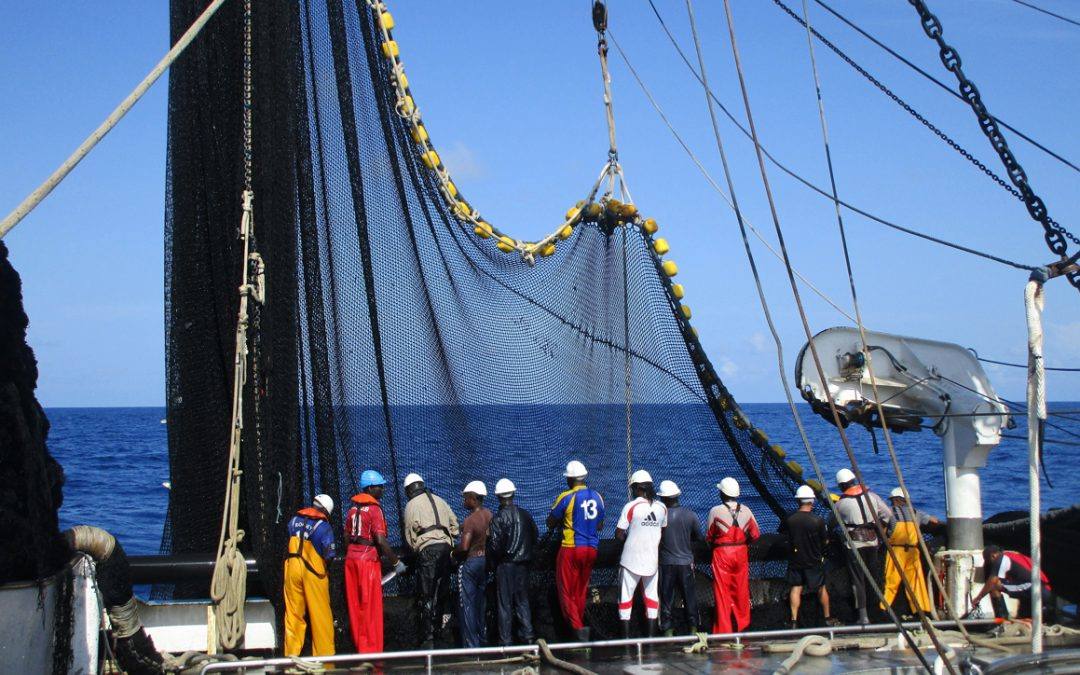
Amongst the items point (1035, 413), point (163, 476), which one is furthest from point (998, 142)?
point (163, 476)

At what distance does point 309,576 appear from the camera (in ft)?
26.3

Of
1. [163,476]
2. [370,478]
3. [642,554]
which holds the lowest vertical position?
[642,554]

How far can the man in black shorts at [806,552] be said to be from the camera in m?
9.48

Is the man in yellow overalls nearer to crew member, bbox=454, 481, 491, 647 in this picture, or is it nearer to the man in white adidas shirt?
the man in white adidas shirt

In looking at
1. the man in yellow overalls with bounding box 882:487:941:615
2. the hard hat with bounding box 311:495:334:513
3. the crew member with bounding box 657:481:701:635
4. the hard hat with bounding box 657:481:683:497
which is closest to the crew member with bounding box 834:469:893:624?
the man in yellow overalls with bounding box 882:487:941:615

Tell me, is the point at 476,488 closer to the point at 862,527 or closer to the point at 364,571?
the point at 364,571

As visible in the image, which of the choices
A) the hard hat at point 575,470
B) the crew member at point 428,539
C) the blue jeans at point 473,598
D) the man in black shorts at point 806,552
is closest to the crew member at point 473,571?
the blue jeans at point 473,598

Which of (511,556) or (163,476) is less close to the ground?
(163,476)

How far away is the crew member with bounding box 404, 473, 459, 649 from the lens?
28.7 feet

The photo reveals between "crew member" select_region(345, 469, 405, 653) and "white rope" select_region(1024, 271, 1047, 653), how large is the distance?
14.9 ft

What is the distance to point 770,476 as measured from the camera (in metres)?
9.66

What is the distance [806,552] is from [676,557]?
1.13m

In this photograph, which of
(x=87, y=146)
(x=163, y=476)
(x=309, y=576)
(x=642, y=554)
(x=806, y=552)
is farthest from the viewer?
(x=163, y=476)

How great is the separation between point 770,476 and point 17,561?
6.37 metres
